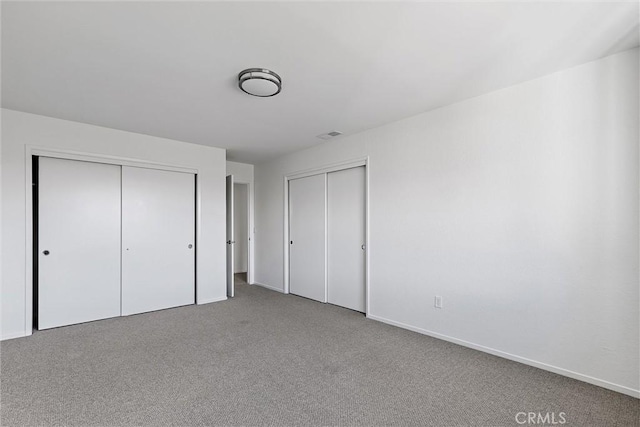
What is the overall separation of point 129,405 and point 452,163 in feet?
11.1

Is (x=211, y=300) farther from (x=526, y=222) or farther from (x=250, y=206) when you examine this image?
(x=526, y=222)

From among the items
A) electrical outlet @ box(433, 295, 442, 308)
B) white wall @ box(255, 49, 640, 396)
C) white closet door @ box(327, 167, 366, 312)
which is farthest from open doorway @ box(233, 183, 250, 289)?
electrical outlet @ box(433, 295, 442, 308)

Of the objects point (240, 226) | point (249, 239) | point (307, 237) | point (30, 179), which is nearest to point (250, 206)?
point (249, 239)

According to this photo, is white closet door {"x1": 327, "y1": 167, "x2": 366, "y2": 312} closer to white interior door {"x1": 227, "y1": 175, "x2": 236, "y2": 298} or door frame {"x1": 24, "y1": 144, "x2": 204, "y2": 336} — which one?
white interior door {"x1": 227, "y1": 175, "x2": 236, "y2": 298}

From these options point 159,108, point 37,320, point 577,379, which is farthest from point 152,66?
point 577,379

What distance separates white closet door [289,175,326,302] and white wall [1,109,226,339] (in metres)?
1.17

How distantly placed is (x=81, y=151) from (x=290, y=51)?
3088 millimetres

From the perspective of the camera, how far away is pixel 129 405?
2.01m

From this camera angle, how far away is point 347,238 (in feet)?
14.2

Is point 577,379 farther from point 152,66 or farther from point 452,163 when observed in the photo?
point 152,66

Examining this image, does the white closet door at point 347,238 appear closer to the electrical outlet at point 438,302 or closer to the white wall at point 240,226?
the electrical outlet at point 438,302

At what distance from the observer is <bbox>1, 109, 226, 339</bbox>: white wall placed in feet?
10.4

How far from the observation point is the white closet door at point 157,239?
4.01 meters

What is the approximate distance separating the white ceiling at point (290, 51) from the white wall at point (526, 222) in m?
0.30
